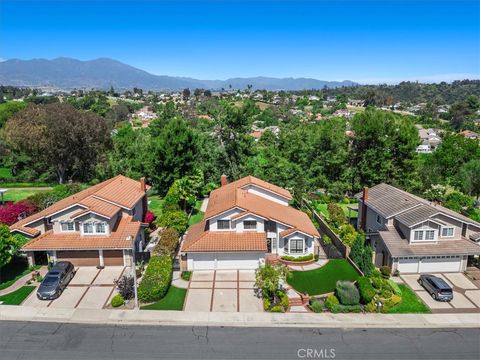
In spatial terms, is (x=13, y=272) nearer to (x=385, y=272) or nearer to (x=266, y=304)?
(x=266, y=304)

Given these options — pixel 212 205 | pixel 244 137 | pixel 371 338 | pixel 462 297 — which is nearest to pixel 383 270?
pixel 462 297

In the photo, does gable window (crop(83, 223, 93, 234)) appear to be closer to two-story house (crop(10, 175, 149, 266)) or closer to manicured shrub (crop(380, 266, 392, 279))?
two-story house (crop(10, 175, 149, 266))

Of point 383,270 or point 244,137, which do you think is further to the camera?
point 244,137

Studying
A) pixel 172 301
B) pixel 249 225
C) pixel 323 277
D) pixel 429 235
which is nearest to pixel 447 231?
pixel 429 235

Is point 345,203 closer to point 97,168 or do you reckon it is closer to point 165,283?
point 165,283

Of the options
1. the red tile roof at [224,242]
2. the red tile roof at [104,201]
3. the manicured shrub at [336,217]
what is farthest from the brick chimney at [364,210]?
the red tile roof at [104,201]

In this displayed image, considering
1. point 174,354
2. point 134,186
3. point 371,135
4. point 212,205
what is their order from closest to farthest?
point 174,354
point 212,205
point 134,186
point 371,135

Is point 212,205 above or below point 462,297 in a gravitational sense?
above
